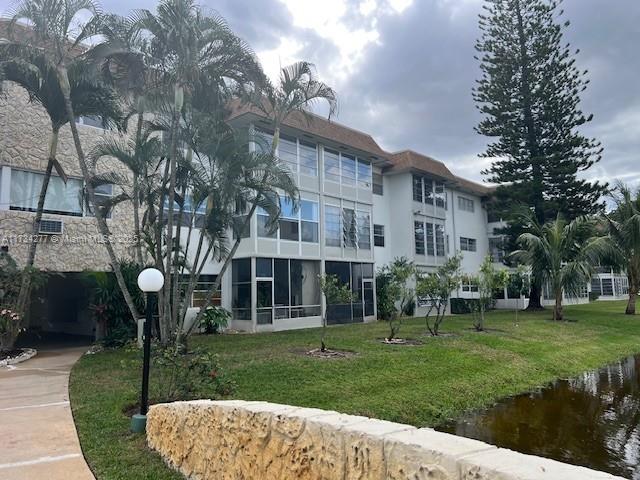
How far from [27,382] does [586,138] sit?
2857 centimetres

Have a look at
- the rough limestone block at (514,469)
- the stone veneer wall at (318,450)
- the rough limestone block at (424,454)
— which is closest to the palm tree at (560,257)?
the stone veneer wall at (318,450)

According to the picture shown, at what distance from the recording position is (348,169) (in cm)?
2370

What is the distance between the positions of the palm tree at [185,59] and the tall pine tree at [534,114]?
20.6m

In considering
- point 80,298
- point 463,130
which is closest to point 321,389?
point 80,298

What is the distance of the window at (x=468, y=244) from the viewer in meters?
31.7

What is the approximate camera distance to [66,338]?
1819 cm

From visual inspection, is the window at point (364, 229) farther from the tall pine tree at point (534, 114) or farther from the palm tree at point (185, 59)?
the palm tree at point (185, 59)

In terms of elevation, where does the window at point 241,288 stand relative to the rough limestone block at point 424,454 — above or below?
above

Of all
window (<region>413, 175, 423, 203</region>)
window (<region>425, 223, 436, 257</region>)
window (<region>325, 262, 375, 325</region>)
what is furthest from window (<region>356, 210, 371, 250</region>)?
window (<region>425, 223, 436, 257</region>)

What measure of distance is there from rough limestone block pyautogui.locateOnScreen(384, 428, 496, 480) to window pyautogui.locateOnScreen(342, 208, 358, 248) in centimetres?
1998

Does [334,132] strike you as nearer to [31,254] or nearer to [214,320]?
[214,320]

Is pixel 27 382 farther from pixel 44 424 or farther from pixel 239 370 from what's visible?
pixel 239 370

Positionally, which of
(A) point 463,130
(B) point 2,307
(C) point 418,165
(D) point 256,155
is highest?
(A) point 463,130

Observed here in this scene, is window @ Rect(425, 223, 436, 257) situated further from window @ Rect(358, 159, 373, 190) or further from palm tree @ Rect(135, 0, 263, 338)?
palm tree @ Rect(135, 0, 263, 338)
